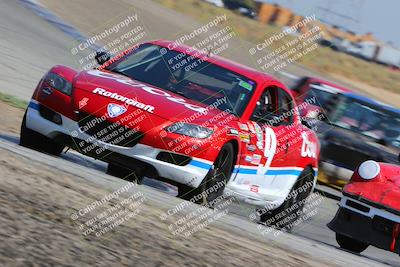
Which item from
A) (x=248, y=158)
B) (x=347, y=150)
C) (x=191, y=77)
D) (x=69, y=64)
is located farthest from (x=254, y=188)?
(x=69, y=64)

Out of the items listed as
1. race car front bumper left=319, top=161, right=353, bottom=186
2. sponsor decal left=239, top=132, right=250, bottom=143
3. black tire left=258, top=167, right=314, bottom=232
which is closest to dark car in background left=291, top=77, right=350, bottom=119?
race car front bumper left=319, top=161, right=353, bottom=186

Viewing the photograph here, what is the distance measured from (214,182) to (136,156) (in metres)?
0.76

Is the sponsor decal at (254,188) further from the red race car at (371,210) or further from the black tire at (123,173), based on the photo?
the black tire at (123,173)

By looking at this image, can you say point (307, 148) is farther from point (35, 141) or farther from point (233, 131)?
point (35, 141)

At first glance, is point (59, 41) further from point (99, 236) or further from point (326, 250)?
point (99, 236)

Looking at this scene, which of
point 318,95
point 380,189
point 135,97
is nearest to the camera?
point 135,97

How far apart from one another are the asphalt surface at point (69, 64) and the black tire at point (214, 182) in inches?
10.8

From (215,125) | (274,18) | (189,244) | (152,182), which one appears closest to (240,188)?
(215,125)

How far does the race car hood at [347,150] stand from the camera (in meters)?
14.3

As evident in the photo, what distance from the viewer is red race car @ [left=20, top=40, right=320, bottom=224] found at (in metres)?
8.20

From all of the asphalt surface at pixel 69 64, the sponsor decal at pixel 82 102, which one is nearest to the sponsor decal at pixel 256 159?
the asphalt surface at pixel 69 64

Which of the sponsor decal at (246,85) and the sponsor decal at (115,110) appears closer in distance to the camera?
the sponsor decal at (115,110)

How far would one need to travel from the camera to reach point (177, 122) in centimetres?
824

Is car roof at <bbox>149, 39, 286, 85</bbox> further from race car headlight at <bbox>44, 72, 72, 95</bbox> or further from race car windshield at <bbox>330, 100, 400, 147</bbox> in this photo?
race car windshield at <bbox>330, 100, 400, 147</bbox>
